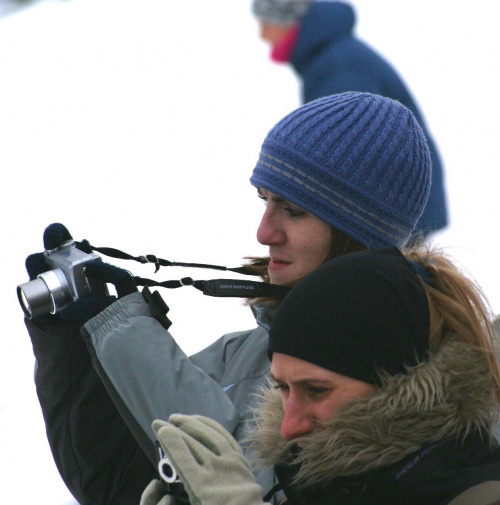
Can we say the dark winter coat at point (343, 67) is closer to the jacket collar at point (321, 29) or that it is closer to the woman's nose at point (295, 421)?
the jacket collar at point (321, 29)

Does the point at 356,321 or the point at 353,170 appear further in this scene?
the point at 353,170

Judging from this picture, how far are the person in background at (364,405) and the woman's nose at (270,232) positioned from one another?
43cm

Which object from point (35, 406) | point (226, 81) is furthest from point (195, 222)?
point (226, 81)

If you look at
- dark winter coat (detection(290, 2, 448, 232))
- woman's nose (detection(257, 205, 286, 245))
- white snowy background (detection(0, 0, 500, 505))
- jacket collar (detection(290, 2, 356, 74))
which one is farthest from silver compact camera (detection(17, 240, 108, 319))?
jacket collar (detection(290, 2, 356, 74))

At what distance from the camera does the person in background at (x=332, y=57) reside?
3.25 meters

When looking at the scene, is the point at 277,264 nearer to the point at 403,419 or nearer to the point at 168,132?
the point at 403,419

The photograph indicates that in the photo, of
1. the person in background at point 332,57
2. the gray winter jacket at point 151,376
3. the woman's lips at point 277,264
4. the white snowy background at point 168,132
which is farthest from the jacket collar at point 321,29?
the gray winter jacket at point 151,376

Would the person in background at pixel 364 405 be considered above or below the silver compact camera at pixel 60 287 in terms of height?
below

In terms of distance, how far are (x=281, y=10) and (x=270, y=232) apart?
312 centimetres

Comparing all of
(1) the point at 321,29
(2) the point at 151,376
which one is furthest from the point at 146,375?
(1) the point at 321,29

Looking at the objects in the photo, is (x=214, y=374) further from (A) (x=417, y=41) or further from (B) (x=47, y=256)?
(A) (x=417, y=41)

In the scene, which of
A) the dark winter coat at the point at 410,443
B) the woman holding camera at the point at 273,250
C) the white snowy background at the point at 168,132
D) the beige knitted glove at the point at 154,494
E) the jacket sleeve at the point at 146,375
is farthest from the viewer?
the white snowy background at the point at 168,132

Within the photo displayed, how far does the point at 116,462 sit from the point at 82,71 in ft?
17.5

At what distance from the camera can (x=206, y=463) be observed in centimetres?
96
